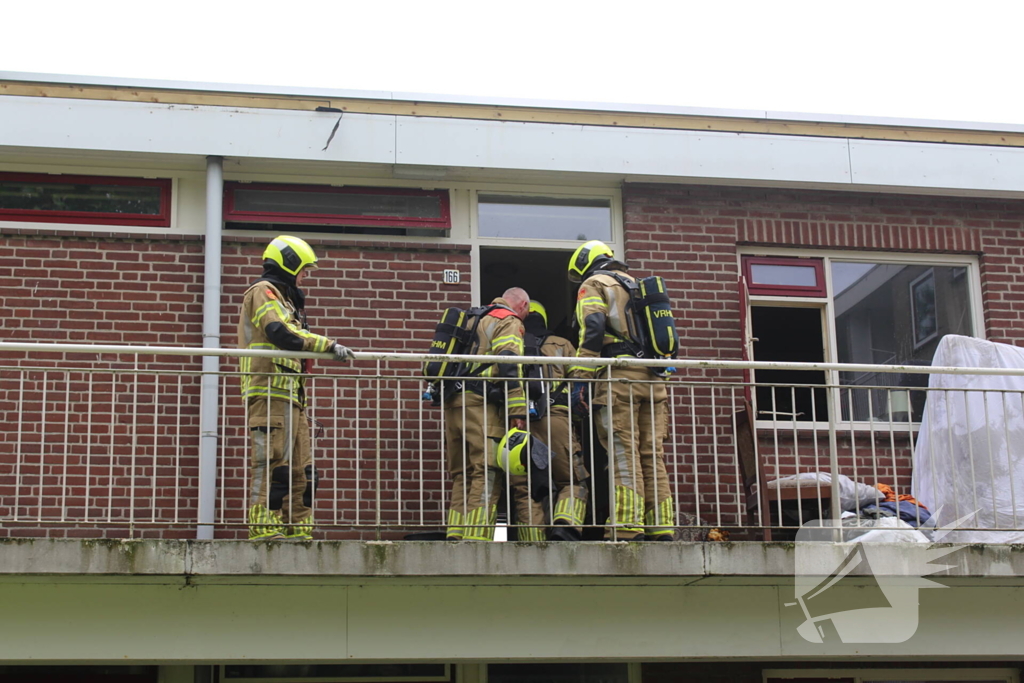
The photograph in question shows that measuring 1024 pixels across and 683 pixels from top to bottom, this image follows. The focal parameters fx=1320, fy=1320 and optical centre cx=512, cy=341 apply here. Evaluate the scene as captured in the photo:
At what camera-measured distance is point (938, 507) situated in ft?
27.3

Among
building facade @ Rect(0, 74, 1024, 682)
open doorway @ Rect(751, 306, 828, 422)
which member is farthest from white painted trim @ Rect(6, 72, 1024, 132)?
open doorway @ Rect(751, 306, 828, 422)

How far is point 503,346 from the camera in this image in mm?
8047

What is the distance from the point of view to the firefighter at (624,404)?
7.67 m

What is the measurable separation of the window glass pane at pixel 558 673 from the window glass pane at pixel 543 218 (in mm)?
3096

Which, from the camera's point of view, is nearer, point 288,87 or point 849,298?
point 288,87

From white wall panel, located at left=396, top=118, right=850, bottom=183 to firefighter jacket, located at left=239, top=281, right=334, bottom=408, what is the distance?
199 centimetres

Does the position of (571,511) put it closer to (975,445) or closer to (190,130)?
(975,445)

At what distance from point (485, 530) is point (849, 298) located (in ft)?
12.6

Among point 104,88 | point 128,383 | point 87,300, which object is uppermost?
point 104,88

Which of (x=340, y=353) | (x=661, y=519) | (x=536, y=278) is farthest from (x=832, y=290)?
(x=340, y=353)

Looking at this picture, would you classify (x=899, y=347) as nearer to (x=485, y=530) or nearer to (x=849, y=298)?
(x=849, y=298)

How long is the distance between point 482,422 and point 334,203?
241 cm

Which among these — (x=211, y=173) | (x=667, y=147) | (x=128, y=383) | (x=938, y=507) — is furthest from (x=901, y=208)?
(x=128, y=383)

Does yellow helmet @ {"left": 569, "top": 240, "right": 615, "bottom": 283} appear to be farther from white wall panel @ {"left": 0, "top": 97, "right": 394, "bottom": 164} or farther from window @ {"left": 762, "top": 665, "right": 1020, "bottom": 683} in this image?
window @ {"left": 762, "top": 665, "right": 1020, "bottom": 683}
